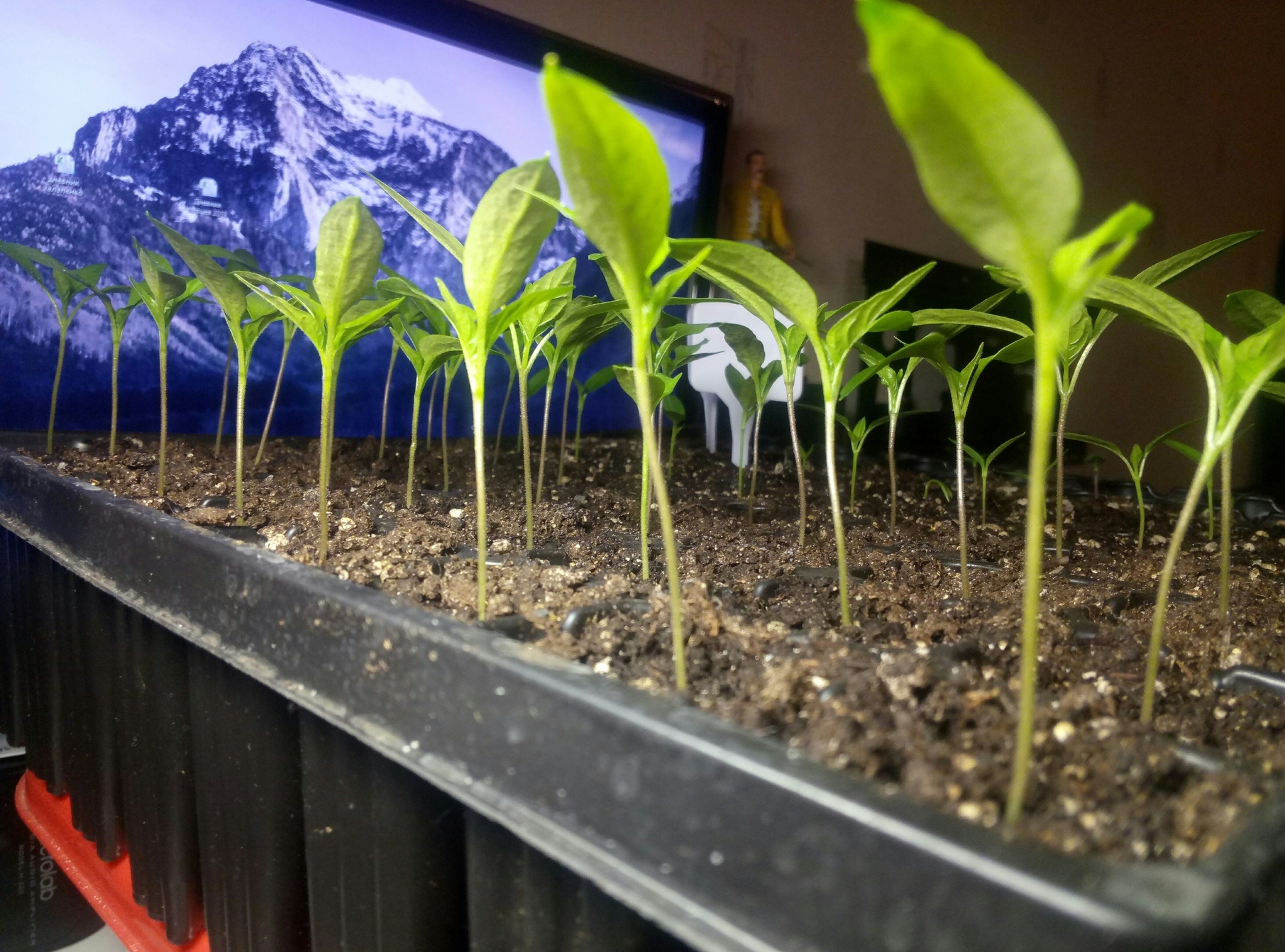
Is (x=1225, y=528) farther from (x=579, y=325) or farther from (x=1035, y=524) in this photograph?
(x=579, y=325)

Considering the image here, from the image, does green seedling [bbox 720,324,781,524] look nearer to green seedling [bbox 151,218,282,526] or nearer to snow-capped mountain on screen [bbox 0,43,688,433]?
green seedling [bbox 151,218,282,526]

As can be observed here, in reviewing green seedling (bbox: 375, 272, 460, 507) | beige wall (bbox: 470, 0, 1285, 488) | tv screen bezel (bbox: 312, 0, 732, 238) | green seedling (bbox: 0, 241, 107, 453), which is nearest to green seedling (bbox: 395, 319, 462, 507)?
green seedling (bbox: 375, 272, 460, 507)

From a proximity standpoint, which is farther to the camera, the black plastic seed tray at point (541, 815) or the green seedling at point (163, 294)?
the green seedling at point (163, 294)

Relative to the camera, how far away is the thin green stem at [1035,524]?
26 cm

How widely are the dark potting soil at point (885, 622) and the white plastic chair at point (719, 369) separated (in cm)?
56

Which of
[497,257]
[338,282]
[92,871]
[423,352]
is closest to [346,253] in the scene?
[338,282]

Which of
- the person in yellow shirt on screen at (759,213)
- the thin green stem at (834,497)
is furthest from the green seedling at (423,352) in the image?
the person in yellow shirt on screen at (759,213)

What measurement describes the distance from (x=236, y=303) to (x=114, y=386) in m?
0.41

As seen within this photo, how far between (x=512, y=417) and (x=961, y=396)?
1.49 m

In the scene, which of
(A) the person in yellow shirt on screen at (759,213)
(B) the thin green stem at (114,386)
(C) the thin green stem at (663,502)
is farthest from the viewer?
(A) the person in yellow shirt on screen at (759,213)

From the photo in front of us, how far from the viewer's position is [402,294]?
2.56ft

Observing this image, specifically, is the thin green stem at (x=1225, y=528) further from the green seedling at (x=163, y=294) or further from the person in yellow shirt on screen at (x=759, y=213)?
the person in yellow shirt on screen at (x=759, y=213)

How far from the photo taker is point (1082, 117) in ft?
9.83

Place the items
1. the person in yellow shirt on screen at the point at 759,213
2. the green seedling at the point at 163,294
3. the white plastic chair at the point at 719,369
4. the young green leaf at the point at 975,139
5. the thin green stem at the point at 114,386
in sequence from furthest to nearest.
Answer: the person in yellow shirt on screen at the point at 759,213 < the white plastic chair at the point at 719,369 < the thin green stem at the point at 114,386 < the green seedling at the point at 163,294 < the young green leaf at the point at 975,139
